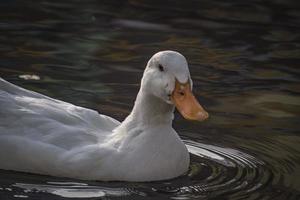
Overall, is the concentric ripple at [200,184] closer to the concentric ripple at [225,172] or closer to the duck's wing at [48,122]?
the concentric ripple at [225,172]

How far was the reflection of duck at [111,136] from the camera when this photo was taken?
23.9ft

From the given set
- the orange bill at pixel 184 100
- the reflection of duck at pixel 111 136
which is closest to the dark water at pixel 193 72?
the reflection of duck at pixel 111 136

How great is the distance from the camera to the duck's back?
738 cm

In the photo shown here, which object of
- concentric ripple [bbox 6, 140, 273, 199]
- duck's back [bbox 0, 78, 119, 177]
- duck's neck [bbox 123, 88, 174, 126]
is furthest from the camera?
duck's neck [bbox 123, 88, 174, 126]

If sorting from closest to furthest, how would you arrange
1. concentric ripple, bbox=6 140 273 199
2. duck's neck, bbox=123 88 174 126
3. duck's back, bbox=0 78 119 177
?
concentric ripple, bbox=6 140 273 199 → duck's back, bbox=0 78 119 177 → duck's neck, bbox=123 88 174 126

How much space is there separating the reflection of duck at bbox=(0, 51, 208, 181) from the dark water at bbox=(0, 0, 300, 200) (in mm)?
114

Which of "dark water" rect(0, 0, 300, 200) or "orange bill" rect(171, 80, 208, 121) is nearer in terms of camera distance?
"orange bill" rect(171, 80, 208, 121)

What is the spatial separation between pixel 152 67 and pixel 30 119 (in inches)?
42.8

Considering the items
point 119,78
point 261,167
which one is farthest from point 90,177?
point 119,78

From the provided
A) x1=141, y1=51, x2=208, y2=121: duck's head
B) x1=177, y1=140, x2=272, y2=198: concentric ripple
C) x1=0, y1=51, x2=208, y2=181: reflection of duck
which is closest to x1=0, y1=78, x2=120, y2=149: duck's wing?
x1=0, y1=51, x2=208, y2=181: reflection of duck

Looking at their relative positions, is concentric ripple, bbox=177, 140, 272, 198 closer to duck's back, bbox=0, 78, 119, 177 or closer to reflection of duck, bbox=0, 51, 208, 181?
reflection of duck, bbox=0, 51, 208, 181

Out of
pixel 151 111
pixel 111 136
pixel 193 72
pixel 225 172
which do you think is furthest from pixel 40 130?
pixel 193 72

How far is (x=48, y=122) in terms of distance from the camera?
752 centimetres

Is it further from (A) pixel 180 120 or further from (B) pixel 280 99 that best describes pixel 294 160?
(B) pixel 280 99
